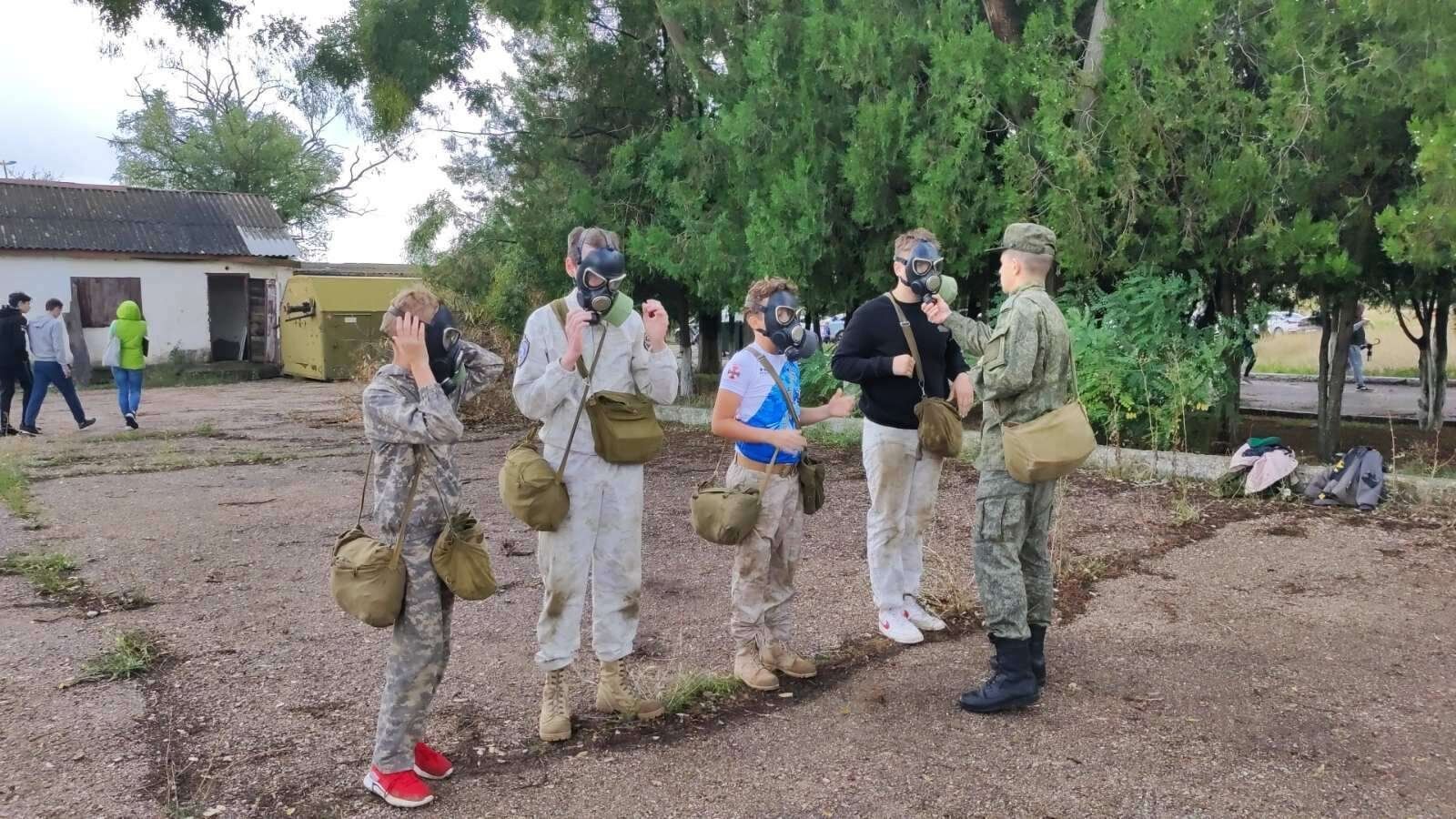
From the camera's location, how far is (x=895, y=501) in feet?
15.8

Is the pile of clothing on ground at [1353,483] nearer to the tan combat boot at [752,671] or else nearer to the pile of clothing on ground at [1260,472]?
the pile of clothing on ground at [1260,472]

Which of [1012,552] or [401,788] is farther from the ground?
[1012,552]

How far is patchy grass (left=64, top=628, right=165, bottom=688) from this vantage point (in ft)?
15.3

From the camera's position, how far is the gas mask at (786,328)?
431 cm

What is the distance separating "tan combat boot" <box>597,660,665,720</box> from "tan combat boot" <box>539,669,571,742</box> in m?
0.16

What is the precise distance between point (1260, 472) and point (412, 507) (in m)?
6.80

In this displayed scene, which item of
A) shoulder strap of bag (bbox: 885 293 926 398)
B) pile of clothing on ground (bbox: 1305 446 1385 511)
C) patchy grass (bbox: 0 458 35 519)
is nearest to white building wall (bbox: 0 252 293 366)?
patchy grass (bbox: 0 458 35 519)

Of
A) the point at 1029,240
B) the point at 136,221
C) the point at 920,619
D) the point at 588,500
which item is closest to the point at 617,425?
the point at 588,500

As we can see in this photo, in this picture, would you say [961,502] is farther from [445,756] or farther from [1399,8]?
[445,756]

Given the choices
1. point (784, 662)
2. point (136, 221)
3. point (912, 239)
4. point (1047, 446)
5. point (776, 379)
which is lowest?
point (784, 662)

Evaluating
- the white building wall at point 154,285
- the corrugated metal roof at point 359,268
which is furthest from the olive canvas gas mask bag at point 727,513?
the corrugated metal roof at point 359,268

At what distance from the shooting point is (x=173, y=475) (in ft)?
33.7

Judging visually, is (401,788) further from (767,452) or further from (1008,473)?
(1008,473)

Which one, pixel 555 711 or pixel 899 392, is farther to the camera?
pixel 899 392
